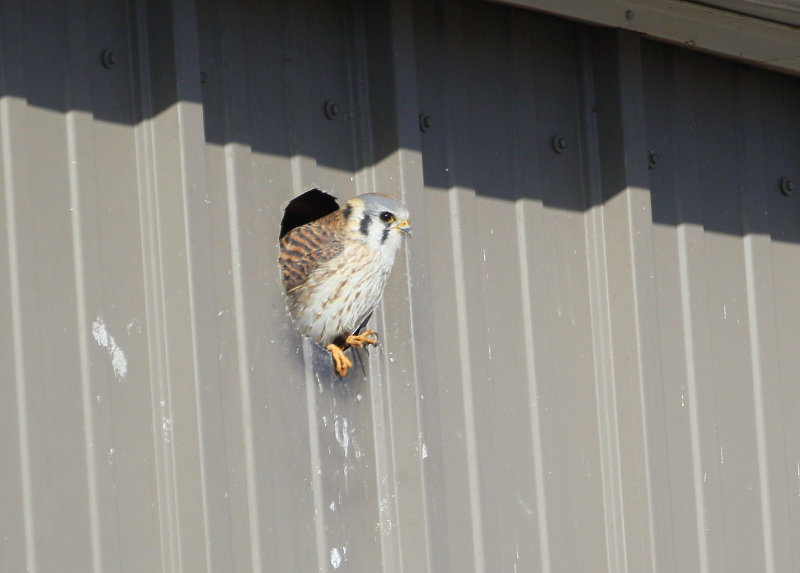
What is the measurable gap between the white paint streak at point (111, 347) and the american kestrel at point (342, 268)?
59cm

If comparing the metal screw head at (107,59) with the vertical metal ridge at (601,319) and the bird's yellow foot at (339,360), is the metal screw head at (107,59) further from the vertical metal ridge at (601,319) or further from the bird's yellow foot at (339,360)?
the vertical metal ridge at (601,319)

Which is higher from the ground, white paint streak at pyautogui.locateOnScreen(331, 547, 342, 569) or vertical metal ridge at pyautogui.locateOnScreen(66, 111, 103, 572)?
vertical metal ridge at pyautogui.locateOnScreen(66, 111, 103, 572)

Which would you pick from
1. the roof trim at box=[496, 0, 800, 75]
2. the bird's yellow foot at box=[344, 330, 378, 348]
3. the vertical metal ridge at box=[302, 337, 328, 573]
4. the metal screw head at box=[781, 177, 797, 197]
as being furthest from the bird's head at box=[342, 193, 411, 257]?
the metal screw head at box=[781, 177, 797, 197]

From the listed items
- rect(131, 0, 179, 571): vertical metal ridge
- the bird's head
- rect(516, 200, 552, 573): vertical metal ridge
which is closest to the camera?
rect(131, 0, 179, 571): vertical metal ridge

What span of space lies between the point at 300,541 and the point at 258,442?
30 cm

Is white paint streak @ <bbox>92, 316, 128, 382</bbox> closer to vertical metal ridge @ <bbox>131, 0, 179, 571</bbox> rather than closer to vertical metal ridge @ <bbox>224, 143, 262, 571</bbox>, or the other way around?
vertical metal ridge @ <bbox>131, 0, 179, 571</bbox>

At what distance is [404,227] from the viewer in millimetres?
3922

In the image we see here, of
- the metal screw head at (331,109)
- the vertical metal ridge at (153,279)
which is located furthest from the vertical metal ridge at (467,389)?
the vertical metal ridge at (153,279)

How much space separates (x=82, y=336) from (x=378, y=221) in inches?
36.6

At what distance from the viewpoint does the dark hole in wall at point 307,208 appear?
4.14 m

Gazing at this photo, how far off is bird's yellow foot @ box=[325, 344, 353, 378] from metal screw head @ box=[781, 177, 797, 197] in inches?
84.1

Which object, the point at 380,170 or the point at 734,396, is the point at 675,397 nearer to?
the point at 734,396

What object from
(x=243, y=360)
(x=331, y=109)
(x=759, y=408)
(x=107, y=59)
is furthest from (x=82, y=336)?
(x=759, y=408)

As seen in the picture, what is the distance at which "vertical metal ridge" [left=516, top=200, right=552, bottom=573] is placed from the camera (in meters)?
4.31
